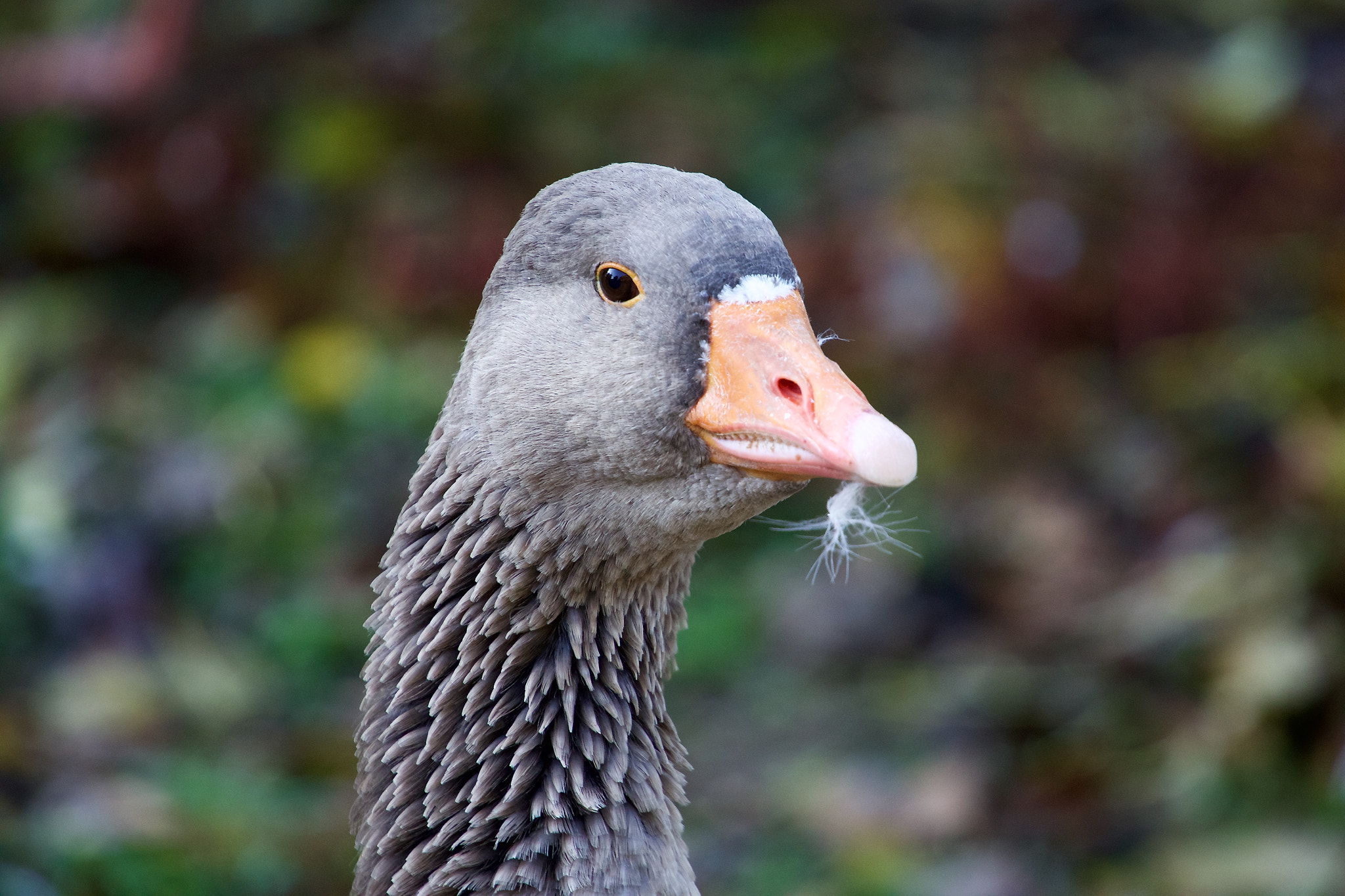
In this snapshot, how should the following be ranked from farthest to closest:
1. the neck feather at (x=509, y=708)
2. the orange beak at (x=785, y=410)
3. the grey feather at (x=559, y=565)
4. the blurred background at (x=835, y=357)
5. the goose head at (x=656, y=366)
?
the blurred background at (x=835, y=357), the neck feather at (x=509, y=708), the grey feather at (x=559, y=565), the goose head at (x=656, y=366), the orange beak at (x=785, y=410)

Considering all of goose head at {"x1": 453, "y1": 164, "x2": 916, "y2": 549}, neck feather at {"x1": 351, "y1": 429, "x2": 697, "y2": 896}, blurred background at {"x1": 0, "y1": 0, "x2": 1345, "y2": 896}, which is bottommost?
neck feather at {"x1": 351, "y1": 429, "x2": 697, "y2": 896}

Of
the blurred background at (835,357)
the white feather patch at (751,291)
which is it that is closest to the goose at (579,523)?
the white feather patch at (751,291)

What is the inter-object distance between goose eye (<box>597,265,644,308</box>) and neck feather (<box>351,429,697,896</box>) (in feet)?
1.43

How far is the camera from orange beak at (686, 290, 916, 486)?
2.39 m

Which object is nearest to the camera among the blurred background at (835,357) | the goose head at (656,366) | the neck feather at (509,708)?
the goose head at (656,366)

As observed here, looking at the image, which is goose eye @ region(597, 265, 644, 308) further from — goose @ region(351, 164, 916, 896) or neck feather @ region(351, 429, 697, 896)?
neck feather @ region(351, 429, 697, 896)

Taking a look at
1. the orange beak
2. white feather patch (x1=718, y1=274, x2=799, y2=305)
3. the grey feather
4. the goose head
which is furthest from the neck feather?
white feather patch (x1=718, y1=274, x2=799, y2=305)

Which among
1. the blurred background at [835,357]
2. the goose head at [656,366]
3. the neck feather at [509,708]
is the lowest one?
the neck feather at [509,708]

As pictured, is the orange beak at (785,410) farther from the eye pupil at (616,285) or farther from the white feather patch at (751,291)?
the eye pupil at (616,285)

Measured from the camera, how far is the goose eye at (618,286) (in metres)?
2.72

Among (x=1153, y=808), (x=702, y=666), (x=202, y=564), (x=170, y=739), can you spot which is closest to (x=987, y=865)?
(x=1153, y=808)

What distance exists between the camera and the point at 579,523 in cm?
281

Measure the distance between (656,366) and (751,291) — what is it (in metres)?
0.23

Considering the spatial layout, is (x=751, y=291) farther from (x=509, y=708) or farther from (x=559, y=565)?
(x=509, y=708)
